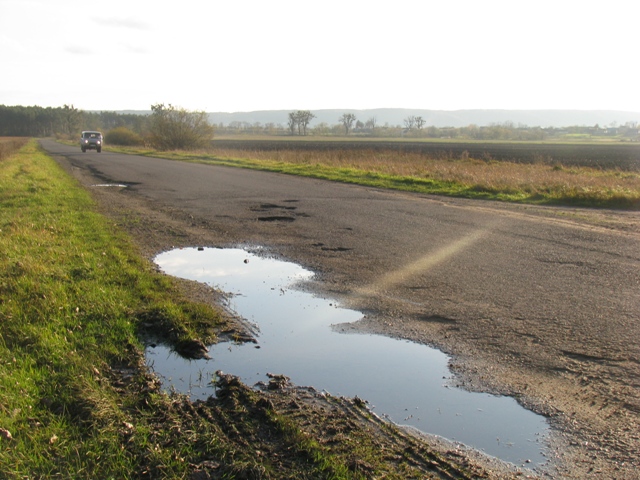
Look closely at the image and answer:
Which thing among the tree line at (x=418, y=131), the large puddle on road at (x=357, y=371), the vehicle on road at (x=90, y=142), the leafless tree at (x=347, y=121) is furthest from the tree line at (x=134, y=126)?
the leafless tree at (x=347, y=121)

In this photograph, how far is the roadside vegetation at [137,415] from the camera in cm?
326

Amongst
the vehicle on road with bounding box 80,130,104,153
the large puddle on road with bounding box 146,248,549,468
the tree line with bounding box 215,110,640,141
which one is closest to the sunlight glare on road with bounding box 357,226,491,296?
the large puddle on road with bounding box 146,248,549,468

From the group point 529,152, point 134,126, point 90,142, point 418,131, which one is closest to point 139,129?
point 134,126

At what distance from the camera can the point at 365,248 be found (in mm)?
9672

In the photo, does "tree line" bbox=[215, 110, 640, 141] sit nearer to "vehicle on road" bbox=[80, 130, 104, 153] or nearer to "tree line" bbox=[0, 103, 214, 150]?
"tree line" bbox=[0, 103, 214, 150]

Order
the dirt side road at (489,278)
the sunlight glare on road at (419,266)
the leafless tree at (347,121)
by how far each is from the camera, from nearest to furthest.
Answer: the dirt side road at (489,278), the sunlight glare on road at (419,266), the leafless tree at (347,121)

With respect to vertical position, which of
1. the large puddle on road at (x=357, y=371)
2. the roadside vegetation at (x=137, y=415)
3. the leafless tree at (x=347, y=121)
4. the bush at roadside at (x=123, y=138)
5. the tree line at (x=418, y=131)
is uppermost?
the leafless tree at (x=347, y=121)

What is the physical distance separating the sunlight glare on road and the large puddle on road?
0.71m

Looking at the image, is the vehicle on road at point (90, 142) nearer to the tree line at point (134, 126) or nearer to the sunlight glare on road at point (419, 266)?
the tree line at point (134, 126)

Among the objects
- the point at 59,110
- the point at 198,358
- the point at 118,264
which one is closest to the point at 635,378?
the point at 198,358

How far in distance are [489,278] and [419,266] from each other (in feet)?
3.54

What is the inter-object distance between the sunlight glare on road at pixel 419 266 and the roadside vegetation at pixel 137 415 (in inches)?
84.4

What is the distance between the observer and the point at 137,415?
382cm

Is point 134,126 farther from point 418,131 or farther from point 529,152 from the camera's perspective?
point 418,131
